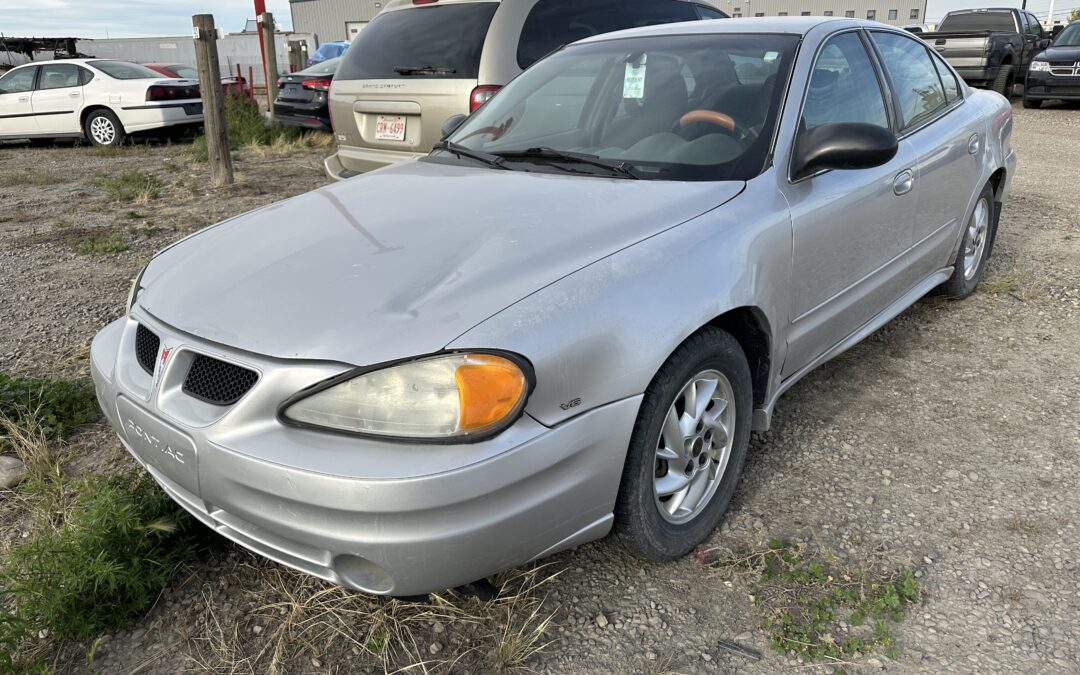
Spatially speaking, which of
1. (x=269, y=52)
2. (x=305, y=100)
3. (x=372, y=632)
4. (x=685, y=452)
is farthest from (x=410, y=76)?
(x=269, y=52)

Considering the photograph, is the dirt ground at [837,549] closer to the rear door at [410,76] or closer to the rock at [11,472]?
the rock at [11,472]

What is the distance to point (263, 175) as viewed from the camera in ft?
29.1

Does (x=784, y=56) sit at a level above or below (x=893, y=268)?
above

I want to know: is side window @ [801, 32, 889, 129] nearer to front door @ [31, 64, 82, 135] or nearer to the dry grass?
the dry grass

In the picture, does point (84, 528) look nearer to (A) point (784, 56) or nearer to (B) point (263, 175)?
(A) point (784, 56)

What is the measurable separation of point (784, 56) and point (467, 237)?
4.70ft

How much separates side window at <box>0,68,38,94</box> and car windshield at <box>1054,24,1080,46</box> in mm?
16099

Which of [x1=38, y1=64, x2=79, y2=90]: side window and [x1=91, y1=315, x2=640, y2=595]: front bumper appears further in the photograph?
[x1=38, y1=64, x2=79, y2=90]: side window

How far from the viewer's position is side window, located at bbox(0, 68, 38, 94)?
1205 centimetres

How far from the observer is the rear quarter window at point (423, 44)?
188 inches

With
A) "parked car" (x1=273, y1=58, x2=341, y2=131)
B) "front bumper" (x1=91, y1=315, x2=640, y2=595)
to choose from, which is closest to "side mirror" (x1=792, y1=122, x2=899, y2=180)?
"front bumper" (x1=91, y1=315, x2=640, y2=595)

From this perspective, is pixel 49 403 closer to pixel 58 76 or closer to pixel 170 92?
pixel 170 92

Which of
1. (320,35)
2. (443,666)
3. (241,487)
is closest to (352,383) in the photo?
(241,487)

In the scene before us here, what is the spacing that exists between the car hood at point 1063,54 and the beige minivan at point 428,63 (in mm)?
10359
